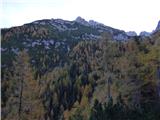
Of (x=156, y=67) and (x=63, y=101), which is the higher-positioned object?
(x=156, y=67)

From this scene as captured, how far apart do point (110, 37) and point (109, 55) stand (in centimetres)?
296

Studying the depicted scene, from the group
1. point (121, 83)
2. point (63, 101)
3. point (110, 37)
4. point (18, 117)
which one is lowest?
point (63, 101)

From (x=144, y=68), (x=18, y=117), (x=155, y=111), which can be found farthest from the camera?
(x=144, y=68)

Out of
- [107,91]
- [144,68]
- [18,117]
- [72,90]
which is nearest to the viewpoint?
[18,117]

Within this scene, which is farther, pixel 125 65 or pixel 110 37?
pixel 110 37

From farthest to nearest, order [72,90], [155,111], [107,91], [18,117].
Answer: [72,90], [107,91], [18,117], [155,111]

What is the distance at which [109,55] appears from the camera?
4656 centimetres

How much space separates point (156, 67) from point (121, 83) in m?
3.99

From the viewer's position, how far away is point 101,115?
103 ft

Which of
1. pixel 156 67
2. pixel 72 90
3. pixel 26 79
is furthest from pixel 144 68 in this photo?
pixel 72 90

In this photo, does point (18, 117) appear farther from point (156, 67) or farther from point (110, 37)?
point (110, 37)

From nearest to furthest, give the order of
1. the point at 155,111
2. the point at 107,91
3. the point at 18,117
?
the point at 155,111
the point at 18,117
the point at 107,91

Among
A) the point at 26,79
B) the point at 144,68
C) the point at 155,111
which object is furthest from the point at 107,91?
the point at 155,111

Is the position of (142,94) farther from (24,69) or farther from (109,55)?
(24,69)
